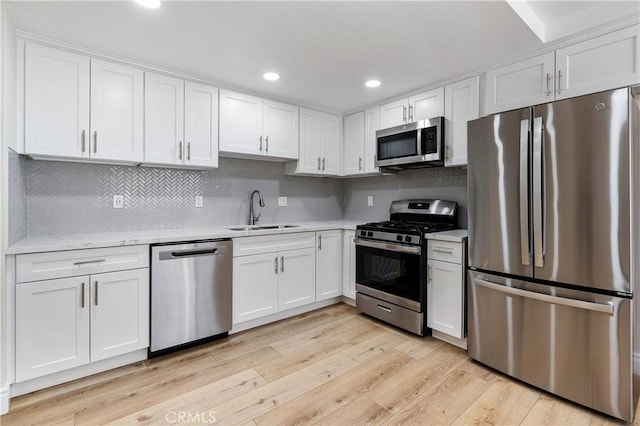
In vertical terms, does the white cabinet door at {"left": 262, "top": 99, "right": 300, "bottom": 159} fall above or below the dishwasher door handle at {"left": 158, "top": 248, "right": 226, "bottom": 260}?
above

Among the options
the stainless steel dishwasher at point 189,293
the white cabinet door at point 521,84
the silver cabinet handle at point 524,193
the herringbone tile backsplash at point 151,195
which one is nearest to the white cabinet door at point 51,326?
the stainless steel dishwasher at point 189,293

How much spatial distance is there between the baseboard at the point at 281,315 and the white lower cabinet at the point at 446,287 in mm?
1201

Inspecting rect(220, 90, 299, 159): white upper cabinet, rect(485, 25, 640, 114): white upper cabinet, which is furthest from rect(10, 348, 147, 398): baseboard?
rect(485, 25, 640, 114): white upper cabinet

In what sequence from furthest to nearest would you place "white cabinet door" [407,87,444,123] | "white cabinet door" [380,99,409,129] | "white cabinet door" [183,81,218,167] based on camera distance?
1. "white cabinet door" [380,99,409,129]
2. "white cabinet door" [407,87,444,123]
3. "white cabinet door" [183,81,218,167]

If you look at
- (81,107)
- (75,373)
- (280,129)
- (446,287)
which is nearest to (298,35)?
(280,129)

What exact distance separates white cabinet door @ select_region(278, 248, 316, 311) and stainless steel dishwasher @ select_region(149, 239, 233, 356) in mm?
544

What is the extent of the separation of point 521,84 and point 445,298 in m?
1.75

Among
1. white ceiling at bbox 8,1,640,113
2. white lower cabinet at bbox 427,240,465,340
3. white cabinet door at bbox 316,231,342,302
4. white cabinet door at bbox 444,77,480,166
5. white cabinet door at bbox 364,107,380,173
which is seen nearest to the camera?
white ceiling at bbox 8,1,640,113

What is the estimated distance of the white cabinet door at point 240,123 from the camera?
117 inches

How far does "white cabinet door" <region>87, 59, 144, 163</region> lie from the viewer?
2326 mm

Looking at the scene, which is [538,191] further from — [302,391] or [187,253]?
[187,253]

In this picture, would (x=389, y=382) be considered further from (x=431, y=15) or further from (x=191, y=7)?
(x=191, y=7)

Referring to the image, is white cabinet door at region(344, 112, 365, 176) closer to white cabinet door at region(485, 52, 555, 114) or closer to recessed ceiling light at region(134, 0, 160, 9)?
white cabinet door at region(485, 52, 555, 114)

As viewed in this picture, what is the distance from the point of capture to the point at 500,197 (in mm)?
2125
